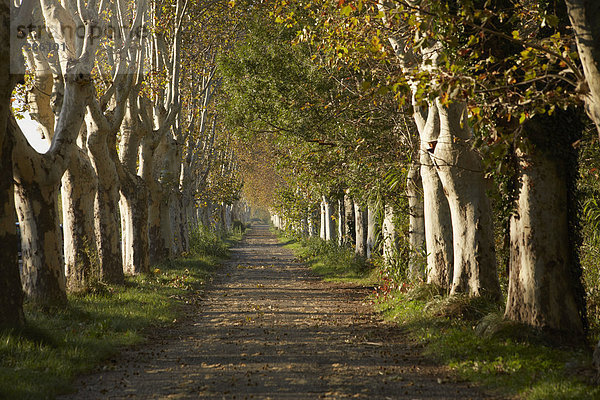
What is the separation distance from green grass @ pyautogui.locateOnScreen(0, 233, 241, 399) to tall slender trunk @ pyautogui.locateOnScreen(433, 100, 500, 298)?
5.72m

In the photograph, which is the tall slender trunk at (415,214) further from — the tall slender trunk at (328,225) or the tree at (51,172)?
the tall slender trunk at (328,225)

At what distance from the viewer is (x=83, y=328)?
9.94m

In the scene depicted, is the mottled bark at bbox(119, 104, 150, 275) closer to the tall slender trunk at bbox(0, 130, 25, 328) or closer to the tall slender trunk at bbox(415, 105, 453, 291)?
the tall slender trunk at bbox(0, 130, 25, 328)

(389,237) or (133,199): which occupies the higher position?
(133,199)

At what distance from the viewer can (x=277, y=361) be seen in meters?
8.28

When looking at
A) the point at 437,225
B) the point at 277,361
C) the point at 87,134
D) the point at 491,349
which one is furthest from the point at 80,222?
the point at 491,349

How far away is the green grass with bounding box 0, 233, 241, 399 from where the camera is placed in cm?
677

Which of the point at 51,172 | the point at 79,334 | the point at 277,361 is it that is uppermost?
the point at 51,172

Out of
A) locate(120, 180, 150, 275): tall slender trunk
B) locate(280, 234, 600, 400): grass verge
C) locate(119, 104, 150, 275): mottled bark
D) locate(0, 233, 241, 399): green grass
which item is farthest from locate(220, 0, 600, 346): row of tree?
locate(0, 233, 241, 399): green grass

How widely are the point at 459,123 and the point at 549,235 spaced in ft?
10.4

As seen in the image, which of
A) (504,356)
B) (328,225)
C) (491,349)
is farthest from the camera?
(328,225)

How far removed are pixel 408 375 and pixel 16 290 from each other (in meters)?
5.47

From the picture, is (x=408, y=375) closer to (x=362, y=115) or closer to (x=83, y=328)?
(x=83, y=328)

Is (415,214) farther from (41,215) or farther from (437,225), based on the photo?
(41,215)
